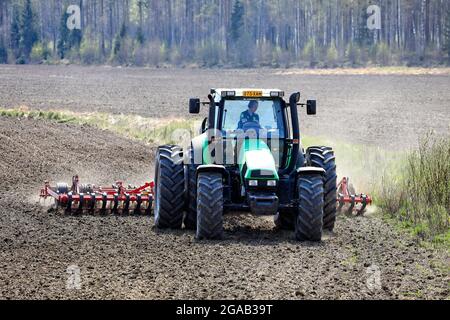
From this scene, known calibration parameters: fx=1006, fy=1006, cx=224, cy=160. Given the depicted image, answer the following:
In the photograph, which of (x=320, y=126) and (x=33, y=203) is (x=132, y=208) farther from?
(x=320, y=126)

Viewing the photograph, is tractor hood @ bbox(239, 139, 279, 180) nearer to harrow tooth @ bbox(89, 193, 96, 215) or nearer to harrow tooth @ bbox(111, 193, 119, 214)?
harrow tooth @ bbox(111, 193, 119, 214)

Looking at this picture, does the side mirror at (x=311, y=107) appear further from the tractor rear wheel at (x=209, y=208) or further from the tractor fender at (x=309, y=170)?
the tractor rear wheel at (x=209, y=208)

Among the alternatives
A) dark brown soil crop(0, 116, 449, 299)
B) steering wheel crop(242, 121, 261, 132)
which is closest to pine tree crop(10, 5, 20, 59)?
dark brown soil crop(0, 116, 449, 299)

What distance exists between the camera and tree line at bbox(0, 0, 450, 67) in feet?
267

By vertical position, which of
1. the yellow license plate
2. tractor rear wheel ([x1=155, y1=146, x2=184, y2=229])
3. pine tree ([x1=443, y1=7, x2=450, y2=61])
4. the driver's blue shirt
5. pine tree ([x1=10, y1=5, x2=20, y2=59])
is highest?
pine tree ([x1=10, y1=5, x2=20, y2=59])

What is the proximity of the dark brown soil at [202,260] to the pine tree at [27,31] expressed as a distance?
7974 cm

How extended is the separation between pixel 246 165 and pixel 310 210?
104 cm

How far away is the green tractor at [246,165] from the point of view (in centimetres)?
1309

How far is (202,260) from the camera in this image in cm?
1163

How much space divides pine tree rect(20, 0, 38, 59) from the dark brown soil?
262 ft

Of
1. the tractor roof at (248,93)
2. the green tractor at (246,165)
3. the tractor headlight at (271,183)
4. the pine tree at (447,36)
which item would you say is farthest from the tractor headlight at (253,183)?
the pine tree at (447,36)
